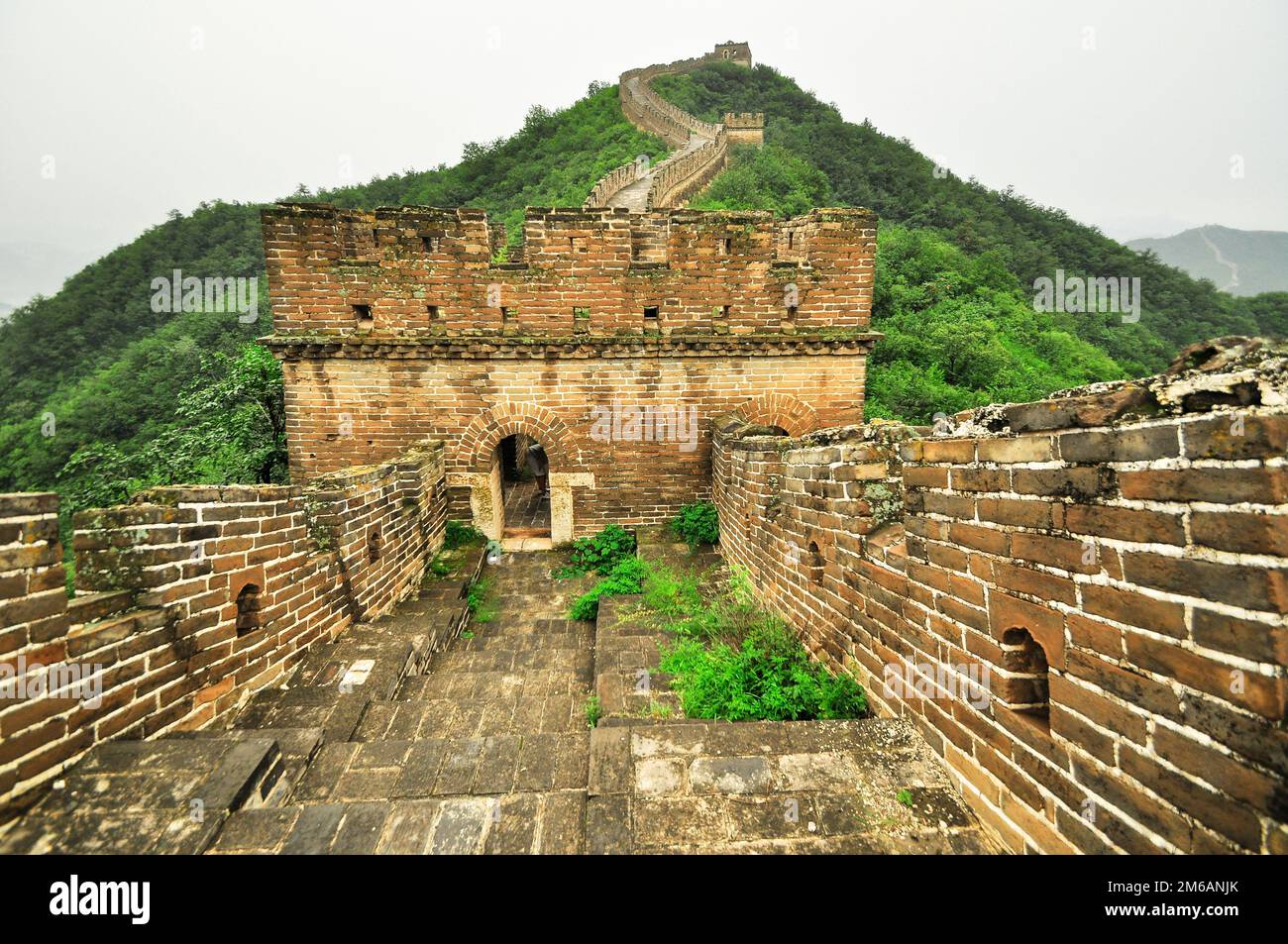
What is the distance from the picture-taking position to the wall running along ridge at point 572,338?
7.00 meters

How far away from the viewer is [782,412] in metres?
7.69

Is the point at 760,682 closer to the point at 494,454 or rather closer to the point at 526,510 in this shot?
the point at 494,454

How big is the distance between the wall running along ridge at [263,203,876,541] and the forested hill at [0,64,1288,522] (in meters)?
3.50

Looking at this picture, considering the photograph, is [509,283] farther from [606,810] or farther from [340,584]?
[606,810]

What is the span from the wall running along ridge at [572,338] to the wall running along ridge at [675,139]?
1399cm

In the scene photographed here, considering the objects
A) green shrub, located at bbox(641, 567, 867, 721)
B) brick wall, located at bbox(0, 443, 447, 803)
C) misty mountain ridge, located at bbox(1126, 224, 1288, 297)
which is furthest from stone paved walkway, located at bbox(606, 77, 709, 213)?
misty mountain ridge, located at bbox(1126, 224, 1288, 297)

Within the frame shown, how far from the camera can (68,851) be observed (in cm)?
185

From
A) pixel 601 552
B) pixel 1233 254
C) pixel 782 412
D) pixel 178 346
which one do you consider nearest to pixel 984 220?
pixel 782 412

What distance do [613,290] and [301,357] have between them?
4.66 metres

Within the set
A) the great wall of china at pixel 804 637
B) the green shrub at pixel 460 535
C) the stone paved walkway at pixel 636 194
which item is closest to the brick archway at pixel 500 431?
the green shrub at pixel 460 535

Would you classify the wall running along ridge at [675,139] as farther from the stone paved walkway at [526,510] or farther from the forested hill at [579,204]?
the stone paved walkway at [526,510]

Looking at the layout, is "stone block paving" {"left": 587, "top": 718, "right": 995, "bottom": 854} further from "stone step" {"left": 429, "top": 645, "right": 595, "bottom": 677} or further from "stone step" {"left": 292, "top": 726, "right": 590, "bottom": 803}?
"stone step" {"left": 429, "top": 645, "right": 595, "bottom": 677}

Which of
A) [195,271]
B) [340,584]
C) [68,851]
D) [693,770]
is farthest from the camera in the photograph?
[195,271]
